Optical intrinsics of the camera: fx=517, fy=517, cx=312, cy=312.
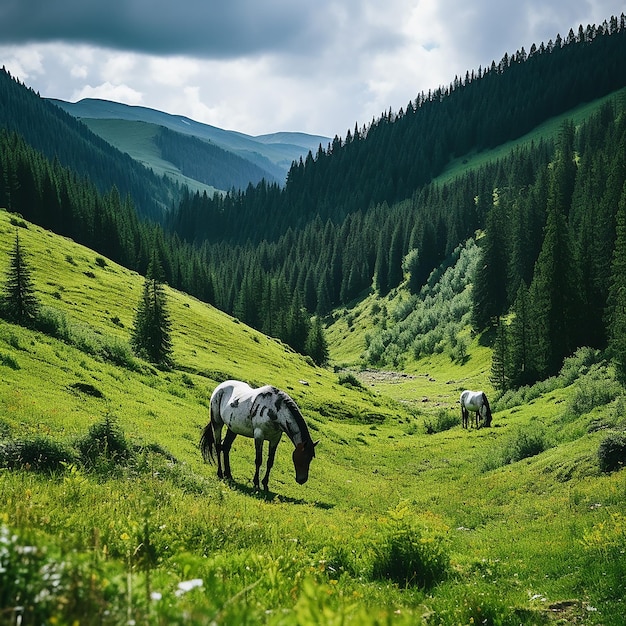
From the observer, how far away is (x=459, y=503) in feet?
69.8

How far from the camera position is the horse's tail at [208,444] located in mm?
19487

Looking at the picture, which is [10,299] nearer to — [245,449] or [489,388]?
[245,449]

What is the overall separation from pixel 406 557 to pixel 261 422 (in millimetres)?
8465

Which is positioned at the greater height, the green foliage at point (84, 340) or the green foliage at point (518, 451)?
the green foliage at point (84, 340)

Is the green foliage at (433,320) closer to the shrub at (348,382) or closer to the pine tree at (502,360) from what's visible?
the pine tree at (502,360)

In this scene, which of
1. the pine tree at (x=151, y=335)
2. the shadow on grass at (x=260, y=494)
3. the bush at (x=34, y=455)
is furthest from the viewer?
the pine tree at (x=151, y=335)

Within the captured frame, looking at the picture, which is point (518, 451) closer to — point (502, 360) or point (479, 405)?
point (479, 405)

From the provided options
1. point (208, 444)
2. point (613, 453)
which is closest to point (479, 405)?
point (613, 453)

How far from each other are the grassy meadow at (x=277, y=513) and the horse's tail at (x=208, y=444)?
0.40 meters

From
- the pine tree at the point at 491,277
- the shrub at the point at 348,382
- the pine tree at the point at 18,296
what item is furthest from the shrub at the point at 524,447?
the pine tree at the point at 491,277

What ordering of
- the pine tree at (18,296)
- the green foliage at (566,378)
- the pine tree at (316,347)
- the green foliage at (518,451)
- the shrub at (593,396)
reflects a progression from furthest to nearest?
the pine tree at (316,347), the green foliage at (566,378), the shrub at (593,396), the green foliage at (518,451), the pine tree at (18,296)

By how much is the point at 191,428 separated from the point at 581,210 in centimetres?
9148

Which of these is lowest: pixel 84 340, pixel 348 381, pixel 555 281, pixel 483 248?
pixel 348 381

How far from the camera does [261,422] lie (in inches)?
685
